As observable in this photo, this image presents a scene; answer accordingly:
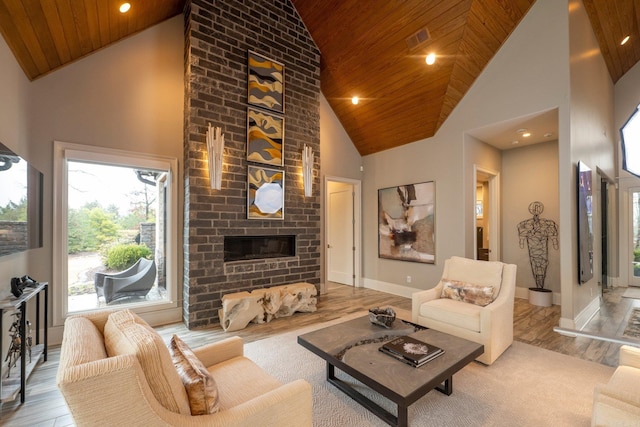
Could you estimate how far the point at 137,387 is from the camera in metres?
0.99

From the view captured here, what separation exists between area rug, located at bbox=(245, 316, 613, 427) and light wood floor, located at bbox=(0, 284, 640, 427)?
1.42 ft

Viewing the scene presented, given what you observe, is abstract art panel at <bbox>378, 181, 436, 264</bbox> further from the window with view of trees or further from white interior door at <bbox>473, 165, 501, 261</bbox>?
the window with view of trees

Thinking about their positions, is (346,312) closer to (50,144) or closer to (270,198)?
(270,198)

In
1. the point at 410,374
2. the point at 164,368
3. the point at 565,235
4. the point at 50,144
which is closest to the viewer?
the point at 164,368

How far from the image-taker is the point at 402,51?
163 inches

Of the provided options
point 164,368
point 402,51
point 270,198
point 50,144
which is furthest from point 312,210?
point 164,368

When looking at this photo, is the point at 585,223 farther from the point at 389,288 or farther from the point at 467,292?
the point at 389,288

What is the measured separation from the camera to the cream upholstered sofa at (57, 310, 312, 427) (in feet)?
3.03

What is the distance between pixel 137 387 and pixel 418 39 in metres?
4.63

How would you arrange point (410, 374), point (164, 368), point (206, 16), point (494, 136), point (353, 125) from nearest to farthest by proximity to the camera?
point (164, 368), point (410, 374), point (206, 16), point (494, 136), point (353, 125)

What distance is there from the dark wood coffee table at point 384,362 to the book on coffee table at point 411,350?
34 millimetres

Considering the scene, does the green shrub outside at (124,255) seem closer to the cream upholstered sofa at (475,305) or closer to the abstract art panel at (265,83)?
the abstract art panel at (265,83)

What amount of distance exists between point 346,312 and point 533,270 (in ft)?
11.4

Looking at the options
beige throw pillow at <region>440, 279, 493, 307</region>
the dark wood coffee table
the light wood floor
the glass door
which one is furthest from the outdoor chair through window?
the glass door
